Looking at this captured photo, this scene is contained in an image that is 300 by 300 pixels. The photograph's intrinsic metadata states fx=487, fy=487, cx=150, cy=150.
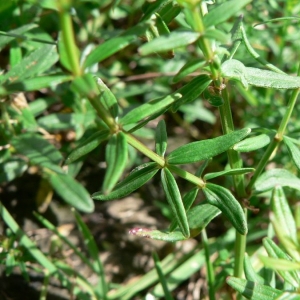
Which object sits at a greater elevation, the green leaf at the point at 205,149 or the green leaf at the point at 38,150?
the green leaf at the point at 38,150

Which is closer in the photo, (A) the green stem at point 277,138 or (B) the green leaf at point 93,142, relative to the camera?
(B) the green leaf at point 93,142

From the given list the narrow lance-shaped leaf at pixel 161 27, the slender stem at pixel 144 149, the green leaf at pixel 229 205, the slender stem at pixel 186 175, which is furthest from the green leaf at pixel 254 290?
the narrow lance-shaped leaf at pixel 161 27

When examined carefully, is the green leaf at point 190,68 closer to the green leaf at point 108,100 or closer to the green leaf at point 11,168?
the green leaf at point 108,100

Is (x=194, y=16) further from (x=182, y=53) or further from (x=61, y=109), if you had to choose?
(x=182, y=53)

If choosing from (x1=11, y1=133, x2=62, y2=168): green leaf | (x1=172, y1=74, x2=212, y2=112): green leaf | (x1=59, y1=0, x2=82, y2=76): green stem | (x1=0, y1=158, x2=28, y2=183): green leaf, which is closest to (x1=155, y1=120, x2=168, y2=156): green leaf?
(x1=172, y1=74, x2=212, y2=112): green leaf

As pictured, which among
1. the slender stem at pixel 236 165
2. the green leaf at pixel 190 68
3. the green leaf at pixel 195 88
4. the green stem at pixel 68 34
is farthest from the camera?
the slender stem at pixel 236 165

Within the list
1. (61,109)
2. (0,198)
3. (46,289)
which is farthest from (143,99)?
(46,289)
